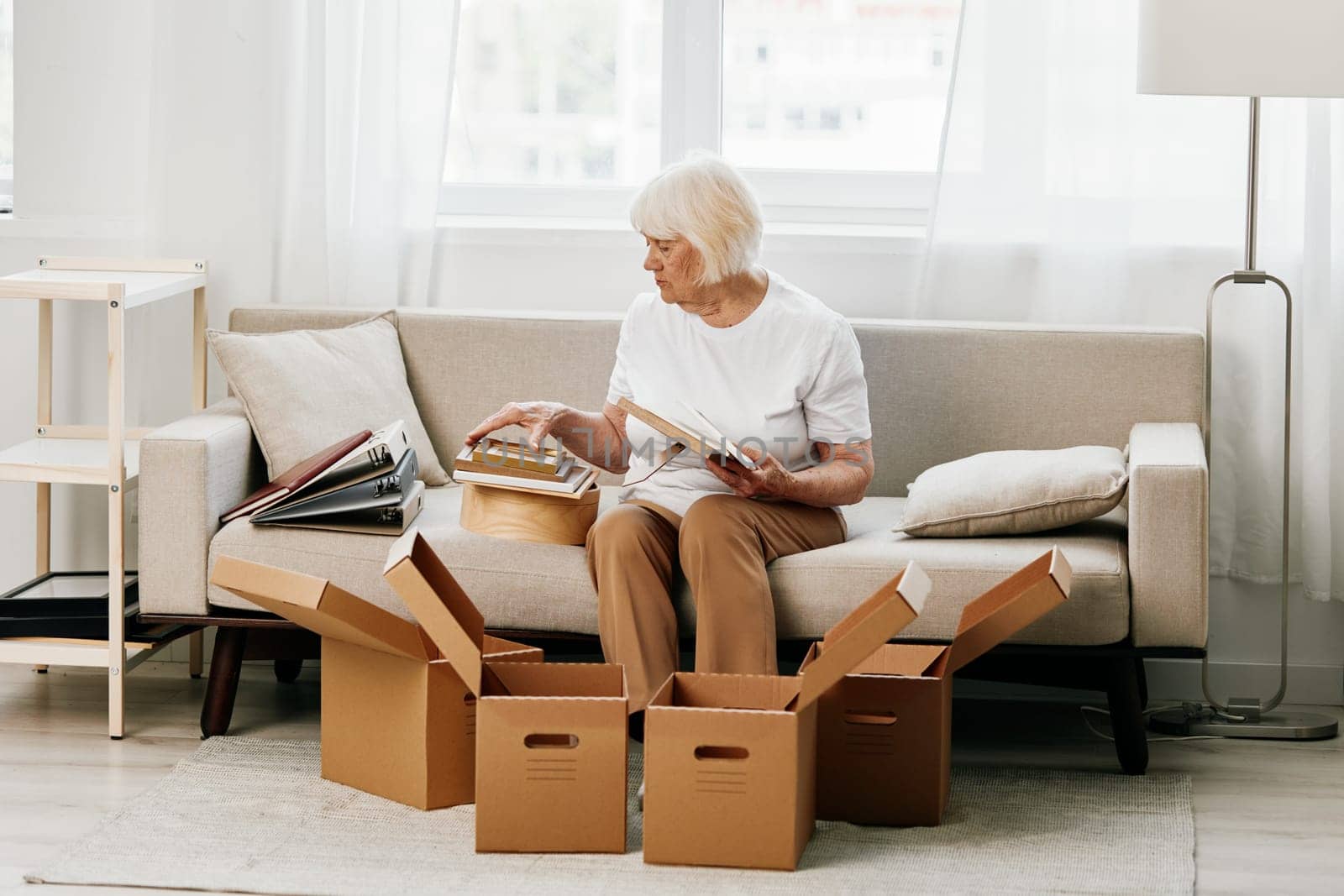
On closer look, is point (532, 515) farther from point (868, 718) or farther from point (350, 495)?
point (868, 718)

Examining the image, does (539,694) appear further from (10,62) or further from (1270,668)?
(10,62)

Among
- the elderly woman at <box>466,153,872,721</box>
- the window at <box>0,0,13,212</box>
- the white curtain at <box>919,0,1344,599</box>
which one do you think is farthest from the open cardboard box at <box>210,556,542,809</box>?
the window at <box>0,0,13,212</box>

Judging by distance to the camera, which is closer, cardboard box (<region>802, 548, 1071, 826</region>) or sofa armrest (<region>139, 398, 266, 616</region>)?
cardboard box (<region>802, 548, 1071, 826</region>)

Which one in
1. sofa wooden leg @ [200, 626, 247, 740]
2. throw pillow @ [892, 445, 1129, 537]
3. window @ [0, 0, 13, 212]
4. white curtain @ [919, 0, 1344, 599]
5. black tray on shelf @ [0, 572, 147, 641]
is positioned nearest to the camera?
throw pillow @ [892, 445, 1129, 537]

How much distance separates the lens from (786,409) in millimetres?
2734

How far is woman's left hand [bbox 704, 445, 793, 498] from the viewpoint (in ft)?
8.46

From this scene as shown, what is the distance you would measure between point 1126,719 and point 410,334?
1579 millimetres

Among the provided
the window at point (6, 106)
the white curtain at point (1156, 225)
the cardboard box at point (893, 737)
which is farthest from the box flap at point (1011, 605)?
the window at point (6, 106)

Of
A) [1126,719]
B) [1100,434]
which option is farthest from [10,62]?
[1126,719]

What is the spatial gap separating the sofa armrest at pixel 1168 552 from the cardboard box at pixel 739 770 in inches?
20.5

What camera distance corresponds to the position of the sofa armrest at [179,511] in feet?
9.04

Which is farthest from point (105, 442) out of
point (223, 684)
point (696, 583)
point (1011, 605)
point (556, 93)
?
point (1011, 605)

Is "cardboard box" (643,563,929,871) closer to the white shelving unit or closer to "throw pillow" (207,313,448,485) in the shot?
"throw pillow" (207,313,448,485)

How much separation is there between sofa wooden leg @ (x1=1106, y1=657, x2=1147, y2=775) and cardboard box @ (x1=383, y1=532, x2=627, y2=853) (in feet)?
2.89
